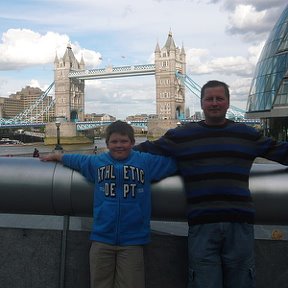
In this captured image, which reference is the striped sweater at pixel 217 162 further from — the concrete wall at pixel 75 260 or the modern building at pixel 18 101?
the modern building at pixel 18 101

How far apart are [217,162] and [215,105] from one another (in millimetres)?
224

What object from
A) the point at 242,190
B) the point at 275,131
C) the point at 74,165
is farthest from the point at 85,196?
the point at 275,131

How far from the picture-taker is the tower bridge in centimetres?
7650

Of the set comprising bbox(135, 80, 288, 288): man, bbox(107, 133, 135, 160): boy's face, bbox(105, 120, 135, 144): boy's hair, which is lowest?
bbox(135, 80, 288, 288): man

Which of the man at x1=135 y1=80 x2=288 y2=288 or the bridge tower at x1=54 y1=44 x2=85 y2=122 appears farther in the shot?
the bridge tower at x1=54 y1=44 x2=85 y2=122

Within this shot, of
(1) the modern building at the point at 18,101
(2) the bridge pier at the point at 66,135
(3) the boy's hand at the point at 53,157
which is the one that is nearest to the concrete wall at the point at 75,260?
(3) the boy's hand at the point at 53,157

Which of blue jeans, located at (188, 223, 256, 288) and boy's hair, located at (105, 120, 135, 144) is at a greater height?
boy's hair, located at (105, 120, 135, 144)

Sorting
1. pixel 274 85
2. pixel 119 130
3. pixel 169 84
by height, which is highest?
pixel 169 84

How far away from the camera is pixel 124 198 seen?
1563 mm

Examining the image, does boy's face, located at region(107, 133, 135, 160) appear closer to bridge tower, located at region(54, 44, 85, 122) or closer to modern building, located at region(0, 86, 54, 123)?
bridge tower, located at region(54, 44, 85, 122)

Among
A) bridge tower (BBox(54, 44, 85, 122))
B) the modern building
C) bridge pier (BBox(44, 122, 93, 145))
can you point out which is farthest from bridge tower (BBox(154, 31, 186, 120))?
the modern building

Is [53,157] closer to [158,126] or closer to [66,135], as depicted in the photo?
[158,126]

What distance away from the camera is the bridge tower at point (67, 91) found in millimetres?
84625

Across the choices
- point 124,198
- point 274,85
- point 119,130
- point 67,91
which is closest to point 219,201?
point 124,198
